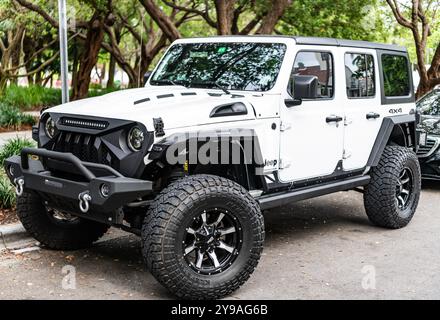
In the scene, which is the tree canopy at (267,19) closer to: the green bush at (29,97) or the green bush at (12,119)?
the green bush at (29,97)

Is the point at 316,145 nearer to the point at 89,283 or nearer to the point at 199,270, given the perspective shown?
the point at 199,270

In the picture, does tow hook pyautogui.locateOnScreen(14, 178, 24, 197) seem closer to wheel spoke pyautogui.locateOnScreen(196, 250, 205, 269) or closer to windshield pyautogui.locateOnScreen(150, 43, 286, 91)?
wheel spoke pyautogui.locateOnScreen(196, 250, 205, 269)

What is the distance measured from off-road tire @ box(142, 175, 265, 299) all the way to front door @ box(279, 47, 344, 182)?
90cm

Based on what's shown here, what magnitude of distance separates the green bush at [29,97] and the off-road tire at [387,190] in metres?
13.0

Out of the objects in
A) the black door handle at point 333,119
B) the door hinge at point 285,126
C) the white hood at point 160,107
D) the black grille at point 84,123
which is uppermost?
the white hood at point 160,107

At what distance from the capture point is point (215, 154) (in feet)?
15.3

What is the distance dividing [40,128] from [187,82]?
4.92 feet

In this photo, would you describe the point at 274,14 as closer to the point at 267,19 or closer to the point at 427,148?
the point at 267,19

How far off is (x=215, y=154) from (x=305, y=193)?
1.28 m

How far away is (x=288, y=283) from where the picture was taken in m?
4.91

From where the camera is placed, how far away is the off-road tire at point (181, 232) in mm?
4191

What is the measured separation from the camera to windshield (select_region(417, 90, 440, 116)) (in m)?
9.52

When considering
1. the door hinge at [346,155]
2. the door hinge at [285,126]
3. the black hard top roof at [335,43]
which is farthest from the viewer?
the door hinge at [346,155]

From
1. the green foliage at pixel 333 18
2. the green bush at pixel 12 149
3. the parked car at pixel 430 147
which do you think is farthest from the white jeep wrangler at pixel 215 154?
the green foliage at pixel 333 18
